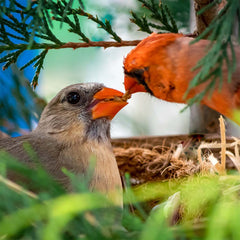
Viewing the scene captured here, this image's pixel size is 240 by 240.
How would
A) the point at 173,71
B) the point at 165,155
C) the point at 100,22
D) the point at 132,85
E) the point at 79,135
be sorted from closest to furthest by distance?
the point at 173,71 < the point at 132,85 < the point at 100,22 < the point at 79,135 < the point at 165,155

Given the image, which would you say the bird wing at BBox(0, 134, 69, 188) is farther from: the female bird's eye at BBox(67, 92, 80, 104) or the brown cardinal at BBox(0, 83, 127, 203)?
the female bird's eye at BBox(67, 92, 80, 104)

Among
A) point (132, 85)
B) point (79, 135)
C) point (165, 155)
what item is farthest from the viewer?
point (165, 155)

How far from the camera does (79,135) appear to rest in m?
1.25

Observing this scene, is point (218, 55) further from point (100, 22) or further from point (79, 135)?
point (79, 135)

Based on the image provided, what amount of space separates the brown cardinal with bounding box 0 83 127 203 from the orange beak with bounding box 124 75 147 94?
0.21m

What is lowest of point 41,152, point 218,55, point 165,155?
point 165,155

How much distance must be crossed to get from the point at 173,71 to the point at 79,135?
510 mm

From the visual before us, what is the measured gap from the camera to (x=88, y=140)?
1256 millimetres

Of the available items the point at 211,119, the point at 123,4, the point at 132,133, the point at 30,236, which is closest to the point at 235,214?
the point at 30,236

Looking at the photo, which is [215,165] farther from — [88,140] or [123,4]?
[123,4]

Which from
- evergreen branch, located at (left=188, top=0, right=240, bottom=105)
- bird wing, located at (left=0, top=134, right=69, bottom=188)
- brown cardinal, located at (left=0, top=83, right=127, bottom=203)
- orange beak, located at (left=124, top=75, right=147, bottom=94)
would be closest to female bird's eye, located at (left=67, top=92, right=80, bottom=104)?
brown cardinal, located at (left=0, top=83, right=127, bottom=203)

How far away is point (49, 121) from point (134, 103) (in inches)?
57.9

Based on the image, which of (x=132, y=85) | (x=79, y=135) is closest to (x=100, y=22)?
(x=132, y=85)

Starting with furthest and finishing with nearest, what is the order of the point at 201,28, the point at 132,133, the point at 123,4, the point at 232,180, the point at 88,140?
the point at 132,133
the point at 123,4
the point at 88,140
the point at 201,28
the point at 232,180
